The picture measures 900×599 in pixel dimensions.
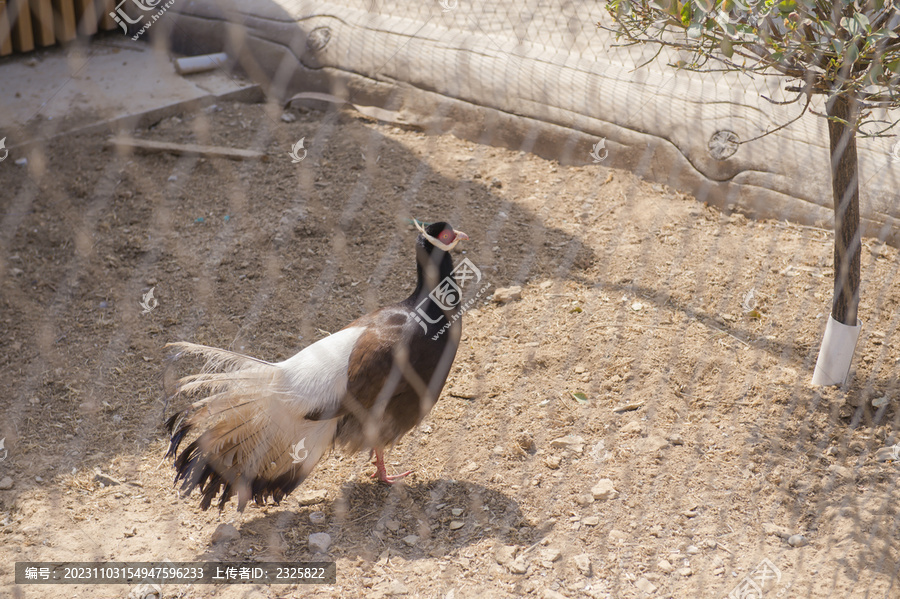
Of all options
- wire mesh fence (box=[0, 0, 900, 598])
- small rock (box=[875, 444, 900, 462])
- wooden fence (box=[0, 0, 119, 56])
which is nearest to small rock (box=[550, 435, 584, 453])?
wire mesh fence (box=[0, 0, 900, 598])

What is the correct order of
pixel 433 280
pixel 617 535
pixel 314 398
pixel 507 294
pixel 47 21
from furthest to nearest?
pixel 47 21 < pixel 507 294 < pixel 433 280 < pixel 314 398 < pixel 617 535

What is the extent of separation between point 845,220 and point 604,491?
153 cm

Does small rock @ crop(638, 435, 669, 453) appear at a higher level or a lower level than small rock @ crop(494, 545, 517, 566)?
higher

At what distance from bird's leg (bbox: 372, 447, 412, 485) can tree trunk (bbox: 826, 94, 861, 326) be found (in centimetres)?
200

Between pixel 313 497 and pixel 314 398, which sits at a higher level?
pixel 314 398

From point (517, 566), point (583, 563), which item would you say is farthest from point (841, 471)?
point (517, 566)

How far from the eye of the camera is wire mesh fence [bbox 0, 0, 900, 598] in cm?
277

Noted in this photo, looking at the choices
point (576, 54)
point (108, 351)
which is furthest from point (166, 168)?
point (576, 54)

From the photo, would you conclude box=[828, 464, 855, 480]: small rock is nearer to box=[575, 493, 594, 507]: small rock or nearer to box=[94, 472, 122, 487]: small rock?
box=[575, 493, 594, 507]: small rock

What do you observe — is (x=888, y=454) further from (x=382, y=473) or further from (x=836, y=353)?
(x=382, y=473)

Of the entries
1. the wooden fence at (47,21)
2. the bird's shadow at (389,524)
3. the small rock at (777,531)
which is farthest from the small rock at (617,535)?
the wooden fence at (47,21)

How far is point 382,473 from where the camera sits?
3.11 meters

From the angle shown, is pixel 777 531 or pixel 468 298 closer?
pixel 777 531

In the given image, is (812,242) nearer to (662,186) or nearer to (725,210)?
(725,210)
